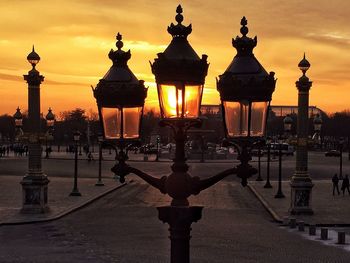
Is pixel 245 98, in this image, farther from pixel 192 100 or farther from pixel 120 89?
pixel 120 89

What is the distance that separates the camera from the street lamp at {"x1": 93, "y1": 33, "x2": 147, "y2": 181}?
8078 millimetres

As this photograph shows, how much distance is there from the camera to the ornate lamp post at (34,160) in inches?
1101

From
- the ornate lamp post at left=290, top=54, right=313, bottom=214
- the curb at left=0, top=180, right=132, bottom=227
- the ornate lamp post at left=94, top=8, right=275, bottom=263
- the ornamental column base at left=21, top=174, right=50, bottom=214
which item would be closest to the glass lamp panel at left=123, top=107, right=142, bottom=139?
the ornate lamp post at left=94, top=8, right=275, bottom=263

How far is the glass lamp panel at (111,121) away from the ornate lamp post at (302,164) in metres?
21.6

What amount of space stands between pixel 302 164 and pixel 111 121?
73.2 ft

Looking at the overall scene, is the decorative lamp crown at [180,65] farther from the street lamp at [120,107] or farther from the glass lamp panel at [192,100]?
the street lamp at [120,107]

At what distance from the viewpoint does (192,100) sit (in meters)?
7.13

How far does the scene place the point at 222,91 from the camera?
7.51m

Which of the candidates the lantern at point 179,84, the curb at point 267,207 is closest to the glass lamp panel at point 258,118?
Answer: the lantern at point 179,84

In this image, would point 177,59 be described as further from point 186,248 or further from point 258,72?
point 186,248

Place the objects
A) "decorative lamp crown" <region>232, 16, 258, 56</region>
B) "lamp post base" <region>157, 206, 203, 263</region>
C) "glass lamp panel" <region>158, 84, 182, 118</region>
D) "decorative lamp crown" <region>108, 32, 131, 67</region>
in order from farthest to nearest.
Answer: "decorative lamp crown" <region>108, 32, 131, 67</region> < "decorative lamp crown" <region>232, 16, 258, 56</region> < "lamp post base" <region>157, 206, 203, 263</region> < "glass lamp panel" <region>158, 84, 182, 118</region>

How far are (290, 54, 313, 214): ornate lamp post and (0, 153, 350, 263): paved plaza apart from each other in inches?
26.0

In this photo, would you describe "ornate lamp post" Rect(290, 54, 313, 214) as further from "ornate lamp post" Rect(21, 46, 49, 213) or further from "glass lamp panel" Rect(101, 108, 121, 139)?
"glass lamp panel" Rect(101, 108, 121, 139)

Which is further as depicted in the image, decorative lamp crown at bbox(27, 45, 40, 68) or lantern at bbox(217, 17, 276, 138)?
decorative lamp crown at bbox(27, 45, 40, 68)
